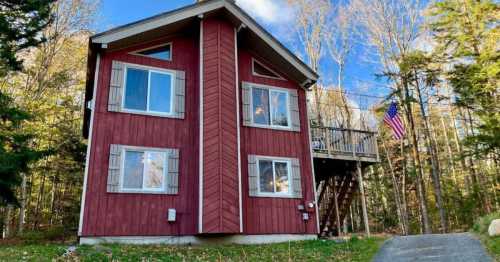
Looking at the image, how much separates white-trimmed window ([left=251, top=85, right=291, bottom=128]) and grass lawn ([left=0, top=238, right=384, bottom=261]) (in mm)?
4072

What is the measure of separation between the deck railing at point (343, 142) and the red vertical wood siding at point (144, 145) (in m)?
4.85

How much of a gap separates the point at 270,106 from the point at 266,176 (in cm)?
245

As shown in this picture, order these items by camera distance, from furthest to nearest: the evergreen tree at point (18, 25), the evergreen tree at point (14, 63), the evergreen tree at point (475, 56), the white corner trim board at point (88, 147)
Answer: the evergreen tree at point (475, 56)
the evergreen tree at point (18, 25)
the evergreen tree at point (14, 63)
the white corner trim board at point (88, 147)

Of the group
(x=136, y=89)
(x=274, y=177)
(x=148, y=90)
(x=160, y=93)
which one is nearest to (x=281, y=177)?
(x=274, y=177)

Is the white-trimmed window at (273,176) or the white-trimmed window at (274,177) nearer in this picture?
the white-trimmed window at (274,177)

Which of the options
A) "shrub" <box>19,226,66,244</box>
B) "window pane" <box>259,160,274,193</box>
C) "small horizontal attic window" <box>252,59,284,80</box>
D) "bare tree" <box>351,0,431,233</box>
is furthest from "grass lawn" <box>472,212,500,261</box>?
"shrub" <box>19,226,66,244</box>

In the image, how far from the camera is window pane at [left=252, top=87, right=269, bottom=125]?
40.2ft

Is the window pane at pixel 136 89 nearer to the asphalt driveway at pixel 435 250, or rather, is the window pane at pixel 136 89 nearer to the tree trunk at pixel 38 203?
the asphalt driveway at pixel 435 250

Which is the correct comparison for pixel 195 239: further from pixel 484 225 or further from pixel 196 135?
pixel 484 225

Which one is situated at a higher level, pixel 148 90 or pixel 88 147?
pixel 148 90

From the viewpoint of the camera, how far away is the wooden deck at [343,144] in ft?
44.4

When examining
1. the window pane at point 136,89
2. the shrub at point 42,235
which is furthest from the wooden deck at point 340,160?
the shrub at point 42,235

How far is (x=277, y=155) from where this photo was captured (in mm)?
11945

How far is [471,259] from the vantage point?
286 inches
